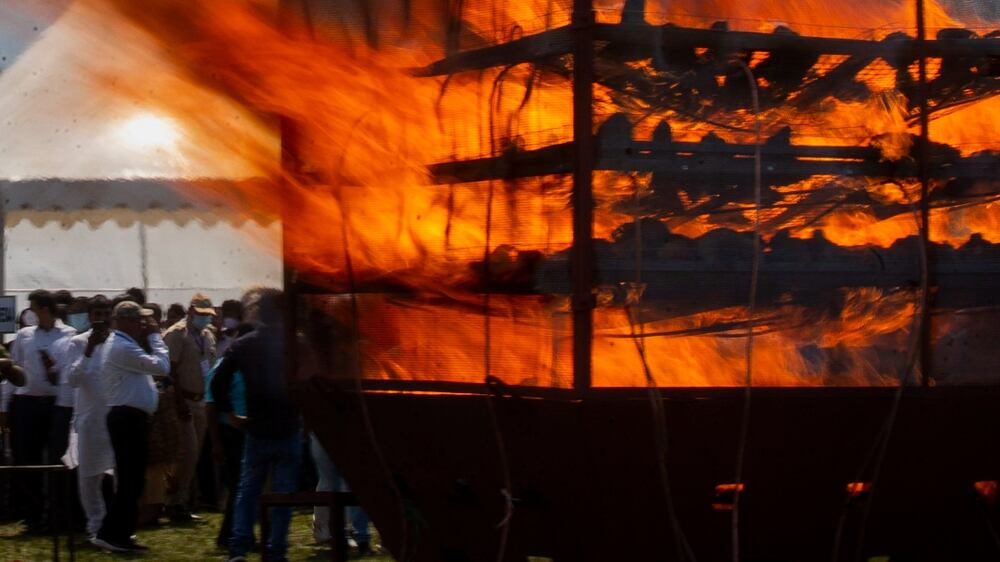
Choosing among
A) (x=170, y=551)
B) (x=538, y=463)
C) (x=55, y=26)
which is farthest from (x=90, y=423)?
(x=538, y=463)

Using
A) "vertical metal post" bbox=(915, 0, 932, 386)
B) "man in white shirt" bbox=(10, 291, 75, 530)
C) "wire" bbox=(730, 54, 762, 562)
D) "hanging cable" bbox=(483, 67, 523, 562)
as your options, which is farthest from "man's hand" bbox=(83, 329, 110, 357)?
"vertical metal post" bbox=(915, 0, 932, 386)

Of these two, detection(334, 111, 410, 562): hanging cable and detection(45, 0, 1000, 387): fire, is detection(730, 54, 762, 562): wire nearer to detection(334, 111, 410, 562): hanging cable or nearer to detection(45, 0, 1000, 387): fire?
detection(45, 0, 1000, 387): fire

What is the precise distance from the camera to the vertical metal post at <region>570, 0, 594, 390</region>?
500 centimetres

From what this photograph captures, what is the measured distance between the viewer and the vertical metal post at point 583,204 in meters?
5.00

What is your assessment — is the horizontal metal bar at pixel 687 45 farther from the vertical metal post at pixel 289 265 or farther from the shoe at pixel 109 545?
the shoe at pixel 109 545

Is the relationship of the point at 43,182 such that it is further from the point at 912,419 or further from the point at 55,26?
the point at 912,419

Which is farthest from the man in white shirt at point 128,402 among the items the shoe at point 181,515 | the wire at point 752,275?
the wire at point 752,275

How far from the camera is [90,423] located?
9.92 metres

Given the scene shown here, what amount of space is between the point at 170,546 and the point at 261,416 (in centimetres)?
265

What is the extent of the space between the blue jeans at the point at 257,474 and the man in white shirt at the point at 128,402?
1.40 metres

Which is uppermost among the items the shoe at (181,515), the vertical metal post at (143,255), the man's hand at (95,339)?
the vertical metal post at (143,255)

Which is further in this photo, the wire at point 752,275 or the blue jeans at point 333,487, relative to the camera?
the blue jeans at point 333,487

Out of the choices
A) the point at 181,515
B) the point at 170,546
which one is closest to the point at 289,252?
the point at 170,546

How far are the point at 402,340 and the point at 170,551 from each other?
5.31 meters
